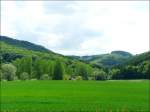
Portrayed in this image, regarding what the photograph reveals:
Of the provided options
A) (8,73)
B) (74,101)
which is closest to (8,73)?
(8,73)

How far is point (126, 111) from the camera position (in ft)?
116

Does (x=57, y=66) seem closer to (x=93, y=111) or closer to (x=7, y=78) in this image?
(x=7, y=78)

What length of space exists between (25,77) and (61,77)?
16073 millimetres

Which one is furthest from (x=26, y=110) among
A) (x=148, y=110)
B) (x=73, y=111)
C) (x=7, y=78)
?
(x=7, y=78)

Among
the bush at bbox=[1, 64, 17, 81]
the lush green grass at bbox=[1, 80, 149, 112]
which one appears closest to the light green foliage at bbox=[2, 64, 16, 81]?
the bush at bbox=[1, 64, 17, 81]

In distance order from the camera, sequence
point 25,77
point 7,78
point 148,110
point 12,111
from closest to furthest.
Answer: point 12,111, point 148,110, point 7,78, point 25,77

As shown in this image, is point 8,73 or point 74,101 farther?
point 8,73

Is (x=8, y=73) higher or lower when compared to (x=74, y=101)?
higher

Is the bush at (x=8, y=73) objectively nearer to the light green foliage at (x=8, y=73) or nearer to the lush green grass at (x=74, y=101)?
the light green foliage at (x=8, y=73)

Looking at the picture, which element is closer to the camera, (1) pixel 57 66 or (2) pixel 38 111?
(2) pixel 38 111

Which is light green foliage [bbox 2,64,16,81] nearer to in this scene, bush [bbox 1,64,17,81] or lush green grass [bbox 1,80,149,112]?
bush [bbox 1,64,17,81]

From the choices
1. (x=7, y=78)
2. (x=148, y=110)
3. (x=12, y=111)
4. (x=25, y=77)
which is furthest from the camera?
(x=25, y=77)

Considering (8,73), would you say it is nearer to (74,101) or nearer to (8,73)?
(8,73)

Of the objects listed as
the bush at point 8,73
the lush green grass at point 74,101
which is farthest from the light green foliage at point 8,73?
the lush green grass at point 74,101
